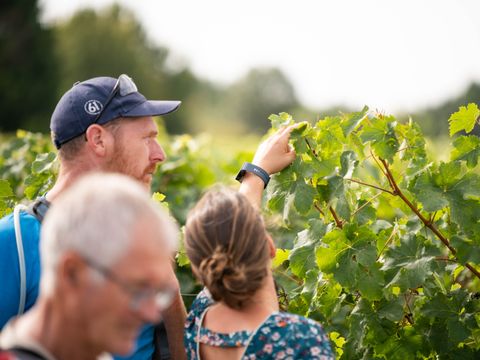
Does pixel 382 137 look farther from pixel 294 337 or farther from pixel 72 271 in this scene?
pixel 72 271

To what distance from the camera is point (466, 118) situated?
306 cm

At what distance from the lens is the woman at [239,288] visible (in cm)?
210

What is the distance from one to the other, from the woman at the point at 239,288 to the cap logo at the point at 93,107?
2.47 ft

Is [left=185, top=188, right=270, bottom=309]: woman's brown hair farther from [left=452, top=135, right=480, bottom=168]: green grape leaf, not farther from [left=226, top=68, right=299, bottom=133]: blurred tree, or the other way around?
[left=226, top=68, right=299, bottom=133]: blurred tree

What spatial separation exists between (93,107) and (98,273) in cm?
137

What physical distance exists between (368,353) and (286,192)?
787 millimetres

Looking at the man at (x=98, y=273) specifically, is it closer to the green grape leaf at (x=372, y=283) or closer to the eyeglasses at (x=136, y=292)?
the eyeglasses at (x=136, y=292)

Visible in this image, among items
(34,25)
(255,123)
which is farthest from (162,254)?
(255,123)

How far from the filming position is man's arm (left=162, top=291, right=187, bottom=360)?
2791 millimetres

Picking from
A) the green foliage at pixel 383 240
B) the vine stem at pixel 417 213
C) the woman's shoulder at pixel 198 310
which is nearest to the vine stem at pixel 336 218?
the green foliage at pixel 383 240

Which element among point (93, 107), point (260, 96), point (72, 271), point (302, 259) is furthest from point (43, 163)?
point (260, 96)

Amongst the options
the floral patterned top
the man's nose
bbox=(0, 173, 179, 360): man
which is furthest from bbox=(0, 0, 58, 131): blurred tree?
bbox=(0, 173, 179, 360): man

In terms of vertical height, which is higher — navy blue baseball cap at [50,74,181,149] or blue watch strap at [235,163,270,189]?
navy blue baseball cap at [50,74,181,149]

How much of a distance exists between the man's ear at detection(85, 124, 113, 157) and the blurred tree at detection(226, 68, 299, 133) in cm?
9857
